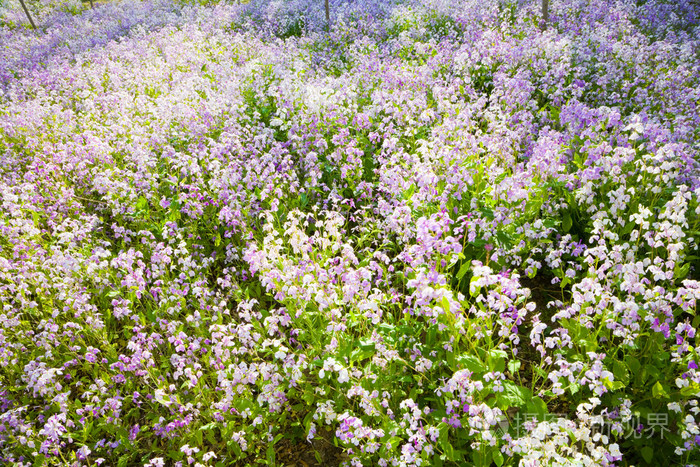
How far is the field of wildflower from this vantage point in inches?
138

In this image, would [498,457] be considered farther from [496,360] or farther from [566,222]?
[566,222]

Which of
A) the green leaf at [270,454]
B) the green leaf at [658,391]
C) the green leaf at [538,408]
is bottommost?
the green leaf at [270,454]

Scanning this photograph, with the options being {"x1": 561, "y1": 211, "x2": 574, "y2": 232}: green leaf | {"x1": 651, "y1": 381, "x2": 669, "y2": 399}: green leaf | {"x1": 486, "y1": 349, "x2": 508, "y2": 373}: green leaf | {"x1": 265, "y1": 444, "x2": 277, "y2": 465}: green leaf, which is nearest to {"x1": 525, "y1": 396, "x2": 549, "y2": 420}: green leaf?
{"x1": 486, "y1": 349, "x2": 508, "y2": 373}: green leaf

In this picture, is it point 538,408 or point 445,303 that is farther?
point 445,303

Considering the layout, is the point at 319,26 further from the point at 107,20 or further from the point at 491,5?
the point at 107,20

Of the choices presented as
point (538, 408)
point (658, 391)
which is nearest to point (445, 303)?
point (538, 408)

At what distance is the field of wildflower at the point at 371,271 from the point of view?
3518mm

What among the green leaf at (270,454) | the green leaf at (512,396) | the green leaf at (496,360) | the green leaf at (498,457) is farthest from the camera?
the green leaf at (270,454)

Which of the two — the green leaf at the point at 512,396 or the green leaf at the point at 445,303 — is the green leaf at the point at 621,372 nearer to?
the green leaf at the point at 512,396

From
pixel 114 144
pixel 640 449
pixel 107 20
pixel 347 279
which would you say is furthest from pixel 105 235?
pixel 107 20

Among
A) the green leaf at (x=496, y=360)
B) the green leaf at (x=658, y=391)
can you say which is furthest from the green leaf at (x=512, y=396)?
the green leaf at (x=658, y=391)

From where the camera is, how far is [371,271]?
5.16 metres

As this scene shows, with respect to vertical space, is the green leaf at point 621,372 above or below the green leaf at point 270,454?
above

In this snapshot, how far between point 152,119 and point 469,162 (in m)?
7.39
